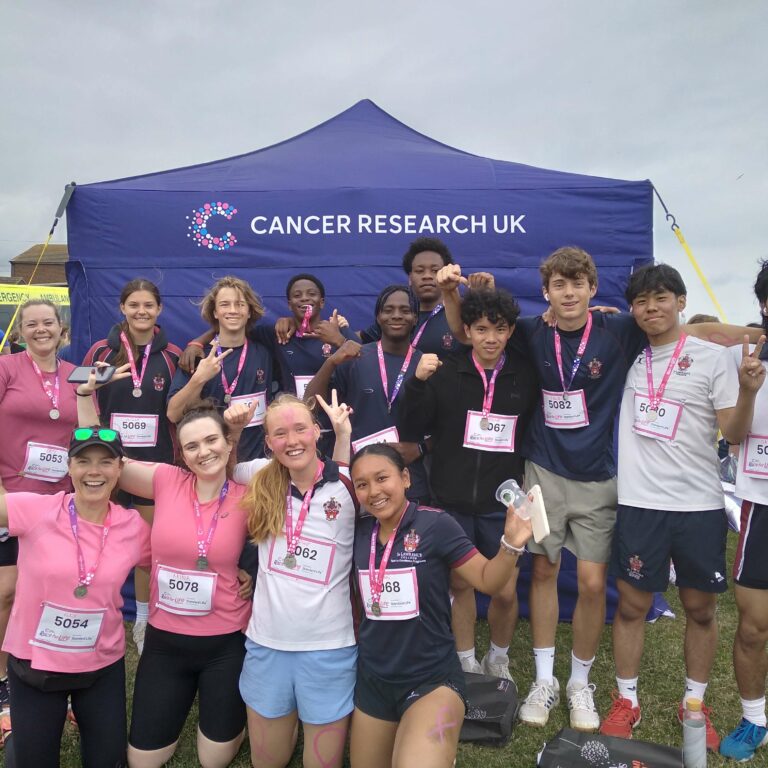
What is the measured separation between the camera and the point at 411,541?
233 cm

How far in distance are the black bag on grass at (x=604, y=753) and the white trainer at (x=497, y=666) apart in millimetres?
654

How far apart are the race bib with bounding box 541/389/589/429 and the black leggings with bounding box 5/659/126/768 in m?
2.12

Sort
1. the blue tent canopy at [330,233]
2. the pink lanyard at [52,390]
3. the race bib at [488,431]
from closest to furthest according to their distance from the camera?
the race bib at [488,431]
the pink lanyard at [52,390]
the blue tent canopy at [330,233]

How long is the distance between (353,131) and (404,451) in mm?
3667

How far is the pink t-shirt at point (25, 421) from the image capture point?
3115mm

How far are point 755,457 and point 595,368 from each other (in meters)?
0.74

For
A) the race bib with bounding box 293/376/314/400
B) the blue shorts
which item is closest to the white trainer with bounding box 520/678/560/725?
the blue shorts

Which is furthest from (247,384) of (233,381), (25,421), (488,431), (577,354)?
(577,354)

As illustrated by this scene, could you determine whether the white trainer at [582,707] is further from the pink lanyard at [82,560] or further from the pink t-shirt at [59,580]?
the pink lanyard at [82,560]

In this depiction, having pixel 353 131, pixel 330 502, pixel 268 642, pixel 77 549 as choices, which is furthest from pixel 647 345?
pixel 353 131

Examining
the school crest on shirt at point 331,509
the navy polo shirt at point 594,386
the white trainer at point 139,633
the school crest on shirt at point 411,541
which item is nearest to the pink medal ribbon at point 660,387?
the navy polo shirt at point 594,386

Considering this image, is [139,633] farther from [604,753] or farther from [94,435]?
[604,753]

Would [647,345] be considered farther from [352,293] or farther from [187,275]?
[187,275]

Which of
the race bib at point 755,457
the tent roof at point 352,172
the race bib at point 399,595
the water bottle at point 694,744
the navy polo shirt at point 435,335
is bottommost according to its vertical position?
the water bottle at point 694,744
